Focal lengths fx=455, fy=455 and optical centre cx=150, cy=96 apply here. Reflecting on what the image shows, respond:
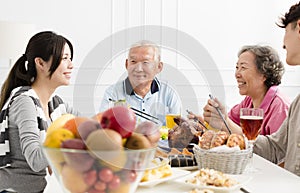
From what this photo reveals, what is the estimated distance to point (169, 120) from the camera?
1.57m

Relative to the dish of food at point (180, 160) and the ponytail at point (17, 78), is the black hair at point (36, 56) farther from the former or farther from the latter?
the dish of food at point (180, 160)

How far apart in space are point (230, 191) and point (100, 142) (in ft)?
1.80

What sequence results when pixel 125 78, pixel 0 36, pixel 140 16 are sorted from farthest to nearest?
pixel 140 16 < pixel 0 36 < pixel 125 78

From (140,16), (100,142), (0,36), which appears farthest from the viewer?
(140,16)

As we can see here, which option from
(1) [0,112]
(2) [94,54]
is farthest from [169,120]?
(1) [0,112]

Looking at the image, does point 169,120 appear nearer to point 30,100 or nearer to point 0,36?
point 30,100

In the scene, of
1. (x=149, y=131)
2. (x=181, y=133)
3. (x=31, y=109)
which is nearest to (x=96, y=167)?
(x=149, y=131)

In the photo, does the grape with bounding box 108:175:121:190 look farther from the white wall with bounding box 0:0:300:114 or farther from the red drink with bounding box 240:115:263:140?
the white wall with bounding box 0:0:300:114

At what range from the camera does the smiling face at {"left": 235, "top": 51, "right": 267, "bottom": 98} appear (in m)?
2.66

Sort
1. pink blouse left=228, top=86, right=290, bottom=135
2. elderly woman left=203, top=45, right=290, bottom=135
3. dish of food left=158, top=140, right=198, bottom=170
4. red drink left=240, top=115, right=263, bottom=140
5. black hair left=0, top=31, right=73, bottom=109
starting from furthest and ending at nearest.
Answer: elderly woman left=203, top=45, right=290, bottom=135 < pink blouse left=228, top=86, right=290, bottom=135 < black hair left=0, top=31, right=73, bottom=109 < red drink left=240, top=115, right=263, bottom=140 < dish of food left=158, top=140, right=198, bottom=170

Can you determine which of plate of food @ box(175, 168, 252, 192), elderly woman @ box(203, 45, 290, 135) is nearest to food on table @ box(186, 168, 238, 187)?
plate of food @ box(175, 168, 252, 192)

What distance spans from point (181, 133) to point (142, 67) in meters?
0.26

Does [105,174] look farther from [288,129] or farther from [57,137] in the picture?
[288,129]

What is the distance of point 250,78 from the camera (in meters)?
2.67
